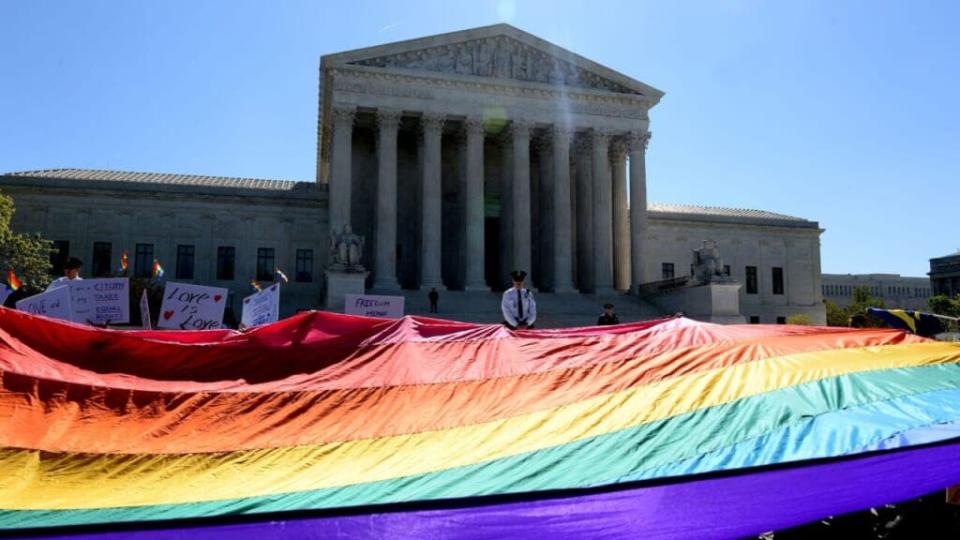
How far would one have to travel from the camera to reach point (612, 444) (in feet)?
15.5

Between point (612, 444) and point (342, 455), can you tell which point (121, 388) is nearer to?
point (342, 455)

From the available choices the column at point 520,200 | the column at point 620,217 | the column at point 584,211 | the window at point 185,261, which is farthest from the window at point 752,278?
the window at point 185,261

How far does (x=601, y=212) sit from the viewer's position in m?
43.7

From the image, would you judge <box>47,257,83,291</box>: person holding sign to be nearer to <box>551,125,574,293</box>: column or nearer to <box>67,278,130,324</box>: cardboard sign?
<box>67,278,130,324</box>: cardboard sign

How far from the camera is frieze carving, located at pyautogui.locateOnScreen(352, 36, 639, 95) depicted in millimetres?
41656

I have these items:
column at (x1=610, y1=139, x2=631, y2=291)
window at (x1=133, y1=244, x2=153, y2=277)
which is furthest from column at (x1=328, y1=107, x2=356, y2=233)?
column at (x1=610, y1=139, x2=631, y2=291)

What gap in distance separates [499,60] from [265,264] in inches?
729

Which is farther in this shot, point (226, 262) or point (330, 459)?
point (226, 262)

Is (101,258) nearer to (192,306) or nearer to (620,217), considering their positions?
(620,217)

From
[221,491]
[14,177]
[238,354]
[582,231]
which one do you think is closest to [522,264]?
[582,231]

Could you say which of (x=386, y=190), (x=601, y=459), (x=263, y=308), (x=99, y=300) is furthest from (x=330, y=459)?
(x=386, y=190)

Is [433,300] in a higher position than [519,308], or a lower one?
higher

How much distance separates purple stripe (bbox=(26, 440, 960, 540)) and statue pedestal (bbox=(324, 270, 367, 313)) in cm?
3004

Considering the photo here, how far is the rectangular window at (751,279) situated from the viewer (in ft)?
172
